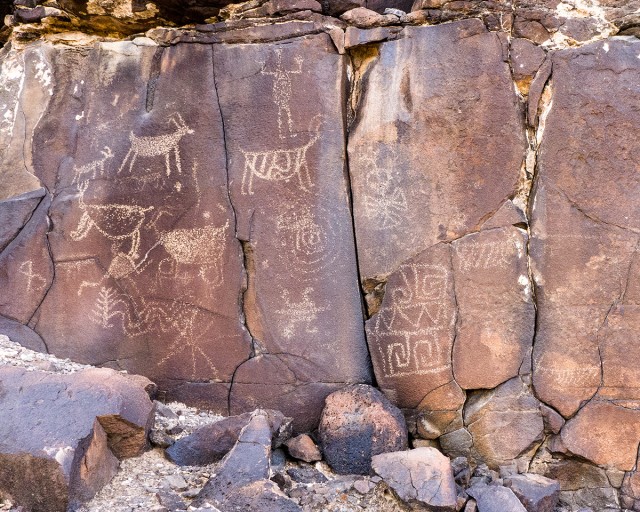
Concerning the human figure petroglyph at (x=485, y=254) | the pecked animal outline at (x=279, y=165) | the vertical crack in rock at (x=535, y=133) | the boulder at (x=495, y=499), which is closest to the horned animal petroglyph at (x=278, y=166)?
the pecked animal outline at (x=279, y=165)

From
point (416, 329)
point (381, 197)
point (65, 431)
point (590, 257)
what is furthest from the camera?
point (381, 197)

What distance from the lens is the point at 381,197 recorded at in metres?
3.40

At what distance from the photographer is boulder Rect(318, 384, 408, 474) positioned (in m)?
3.02

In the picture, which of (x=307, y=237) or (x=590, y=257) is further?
(x=307, y=237)

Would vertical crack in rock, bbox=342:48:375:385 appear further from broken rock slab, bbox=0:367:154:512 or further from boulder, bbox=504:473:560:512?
broken rock slab, bbox=0:367:154:512

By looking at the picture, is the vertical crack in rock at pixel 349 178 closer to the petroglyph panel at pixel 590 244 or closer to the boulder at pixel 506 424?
the boulder at pixel 506 424

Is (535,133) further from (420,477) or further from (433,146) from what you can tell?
(420,477)

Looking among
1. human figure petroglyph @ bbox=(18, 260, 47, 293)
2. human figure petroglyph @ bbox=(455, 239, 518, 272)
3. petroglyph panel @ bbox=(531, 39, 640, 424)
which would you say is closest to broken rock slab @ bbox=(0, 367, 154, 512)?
human figure petroglyph @ bbox=(18, 260, 47, 293)

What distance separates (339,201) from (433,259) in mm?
596

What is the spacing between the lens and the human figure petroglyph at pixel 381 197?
3.37m

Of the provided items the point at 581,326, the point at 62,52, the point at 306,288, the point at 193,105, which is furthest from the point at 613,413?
the point at 62,52

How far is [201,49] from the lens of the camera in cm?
367

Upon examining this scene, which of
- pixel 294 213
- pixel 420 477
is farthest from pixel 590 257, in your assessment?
pixel 294 213

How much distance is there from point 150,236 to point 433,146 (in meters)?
1.65
